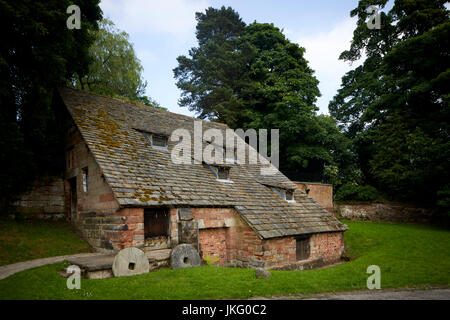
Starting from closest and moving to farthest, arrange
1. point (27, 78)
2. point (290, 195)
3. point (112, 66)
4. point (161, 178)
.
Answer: point (27, 78), point (161, 178), point (290, 195), point (112, 66)

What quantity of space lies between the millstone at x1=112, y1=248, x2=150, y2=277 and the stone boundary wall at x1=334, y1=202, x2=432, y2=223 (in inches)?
834

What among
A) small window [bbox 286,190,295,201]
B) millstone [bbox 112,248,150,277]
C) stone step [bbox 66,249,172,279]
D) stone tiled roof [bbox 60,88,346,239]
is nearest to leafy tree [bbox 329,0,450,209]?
stone tiled roof [bbox 60,88,346,239]

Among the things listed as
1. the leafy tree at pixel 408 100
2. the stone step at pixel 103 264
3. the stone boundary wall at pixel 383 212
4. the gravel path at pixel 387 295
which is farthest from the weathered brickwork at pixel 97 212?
the stone boundary wall at pixel 383 212

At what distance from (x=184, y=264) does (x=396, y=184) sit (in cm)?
2031

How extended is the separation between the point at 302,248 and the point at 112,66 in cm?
2000

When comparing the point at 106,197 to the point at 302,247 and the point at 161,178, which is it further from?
the point at 302,247

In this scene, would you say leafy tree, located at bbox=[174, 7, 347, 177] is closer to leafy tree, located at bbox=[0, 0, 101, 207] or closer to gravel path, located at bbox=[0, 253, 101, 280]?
leafy tree, located at bbox=[0, 0, 101, 207]

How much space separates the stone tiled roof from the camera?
1069 cm

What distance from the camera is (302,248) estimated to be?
45.5 ft

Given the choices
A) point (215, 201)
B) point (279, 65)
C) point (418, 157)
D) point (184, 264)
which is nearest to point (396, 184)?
point (418, 157)

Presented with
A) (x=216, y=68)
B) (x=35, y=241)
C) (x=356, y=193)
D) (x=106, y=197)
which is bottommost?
(x=35, y=241)

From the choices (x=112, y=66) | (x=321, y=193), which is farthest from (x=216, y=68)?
(x=321, y=193)

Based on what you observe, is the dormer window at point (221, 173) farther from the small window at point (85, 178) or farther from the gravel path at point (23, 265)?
the gravel path at point (23, 265)

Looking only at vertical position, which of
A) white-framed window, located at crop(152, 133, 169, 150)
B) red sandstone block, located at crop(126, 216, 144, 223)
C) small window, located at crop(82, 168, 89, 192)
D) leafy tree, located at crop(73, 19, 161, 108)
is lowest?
red sandstone block, located at crop(126, 216, 144, 223)
